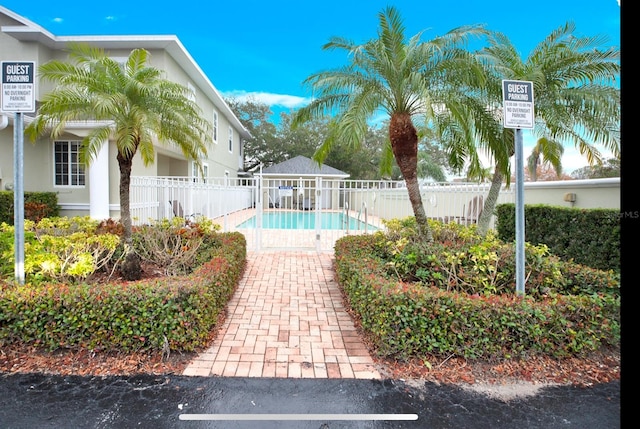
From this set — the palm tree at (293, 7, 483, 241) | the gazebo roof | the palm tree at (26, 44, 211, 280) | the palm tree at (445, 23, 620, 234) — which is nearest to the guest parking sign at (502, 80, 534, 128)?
the palm tree at (293, 7, 483, 241)

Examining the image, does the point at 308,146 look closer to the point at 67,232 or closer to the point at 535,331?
the point at 67,232

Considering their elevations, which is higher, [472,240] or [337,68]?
[337,68]

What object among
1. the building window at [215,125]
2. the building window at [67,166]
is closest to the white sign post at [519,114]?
the building window at [67,166]

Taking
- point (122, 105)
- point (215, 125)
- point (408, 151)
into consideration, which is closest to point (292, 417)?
point (408, 151)

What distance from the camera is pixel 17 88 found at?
3.99 meters

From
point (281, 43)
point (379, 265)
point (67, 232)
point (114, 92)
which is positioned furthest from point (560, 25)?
point (281, 43)

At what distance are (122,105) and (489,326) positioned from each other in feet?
19.6

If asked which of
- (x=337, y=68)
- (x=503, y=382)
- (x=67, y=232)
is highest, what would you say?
(x=337, y=68)

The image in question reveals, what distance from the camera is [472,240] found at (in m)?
6.01

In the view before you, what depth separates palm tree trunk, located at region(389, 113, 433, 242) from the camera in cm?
552

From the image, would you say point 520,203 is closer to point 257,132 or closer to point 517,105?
point 517,105

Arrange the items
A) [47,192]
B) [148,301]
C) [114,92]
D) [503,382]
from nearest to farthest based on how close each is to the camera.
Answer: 1. [503,382]
2. [148,301]
3. [114,92]
4. [47,192]

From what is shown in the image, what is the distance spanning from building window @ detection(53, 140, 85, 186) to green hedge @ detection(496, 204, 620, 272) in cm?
1298

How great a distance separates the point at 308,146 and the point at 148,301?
30.7 metres
